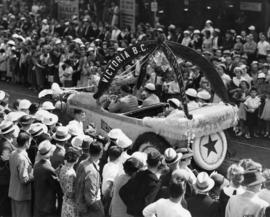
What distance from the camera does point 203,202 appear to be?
7.30 meters

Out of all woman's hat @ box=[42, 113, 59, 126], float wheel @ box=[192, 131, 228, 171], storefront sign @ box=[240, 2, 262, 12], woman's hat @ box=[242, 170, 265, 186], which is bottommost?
float wheel @ box=[192, 131, 228, 171]

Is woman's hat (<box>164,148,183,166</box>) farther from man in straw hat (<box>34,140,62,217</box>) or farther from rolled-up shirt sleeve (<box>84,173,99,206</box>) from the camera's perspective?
man in straw hat (<box>34,140,62,217</box>)

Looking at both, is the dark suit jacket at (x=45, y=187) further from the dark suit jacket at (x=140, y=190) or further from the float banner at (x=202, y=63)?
the float banner at (x=202, y=63)

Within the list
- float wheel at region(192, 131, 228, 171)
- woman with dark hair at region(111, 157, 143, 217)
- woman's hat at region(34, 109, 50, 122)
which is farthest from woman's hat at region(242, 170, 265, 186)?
woman's hat at region(34, 109, 50, 122)

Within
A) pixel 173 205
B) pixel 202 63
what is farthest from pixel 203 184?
pixel 202 63

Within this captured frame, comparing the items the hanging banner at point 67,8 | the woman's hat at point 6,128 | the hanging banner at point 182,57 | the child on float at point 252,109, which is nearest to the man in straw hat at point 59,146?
the woman's hat at point 6,128

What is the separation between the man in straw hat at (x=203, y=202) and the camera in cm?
725

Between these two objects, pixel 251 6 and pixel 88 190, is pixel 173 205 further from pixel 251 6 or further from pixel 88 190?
pixel 251 6

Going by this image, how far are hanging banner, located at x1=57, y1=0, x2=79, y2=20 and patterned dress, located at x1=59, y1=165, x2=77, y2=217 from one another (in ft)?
63.9

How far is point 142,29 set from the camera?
22.3 meters

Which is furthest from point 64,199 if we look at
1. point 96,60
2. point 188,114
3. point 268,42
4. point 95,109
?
point 268,42

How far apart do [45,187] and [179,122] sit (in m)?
3.42

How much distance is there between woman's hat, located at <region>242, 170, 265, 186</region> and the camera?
268 inches

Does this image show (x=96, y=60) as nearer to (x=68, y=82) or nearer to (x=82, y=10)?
(x=68, y=82)
